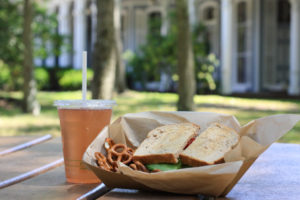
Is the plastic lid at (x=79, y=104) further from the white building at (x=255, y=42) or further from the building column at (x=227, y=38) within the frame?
the building column at (x=227, y=38)

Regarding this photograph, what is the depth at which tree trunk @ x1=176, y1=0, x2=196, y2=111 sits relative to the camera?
776 cm

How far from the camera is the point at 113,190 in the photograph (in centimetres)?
111

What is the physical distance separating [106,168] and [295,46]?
1292 cm

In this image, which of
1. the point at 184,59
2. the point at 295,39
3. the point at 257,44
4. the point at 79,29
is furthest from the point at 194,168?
the point at 79,29

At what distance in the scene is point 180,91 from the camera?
8023 millimetres

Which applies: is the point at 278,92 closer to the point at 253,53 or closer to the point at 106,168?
the point at 253,53

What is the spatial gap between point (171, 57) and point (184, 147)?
14.9m

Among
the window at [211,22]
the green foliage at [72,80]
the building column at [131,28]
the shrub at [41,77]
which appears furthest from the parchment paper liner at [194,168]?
the building column at [131,28]

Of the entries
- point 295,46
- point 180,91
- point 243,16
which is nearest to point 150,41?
point 243,16

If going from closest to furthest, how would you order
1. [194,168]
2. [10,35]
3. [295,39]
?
[194,168], [10,35], [295,39]

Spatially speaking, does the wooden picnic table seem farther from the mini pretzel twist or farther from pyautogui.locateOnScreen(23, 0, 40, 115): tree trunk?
pyautogui.locateOnScreen(23, 0, 40, 115): tree trunk

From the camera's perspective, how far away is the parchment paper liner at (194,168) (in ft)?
3.33

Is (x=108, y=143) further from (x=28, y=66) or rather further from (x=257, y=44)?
(x=257, y=44)

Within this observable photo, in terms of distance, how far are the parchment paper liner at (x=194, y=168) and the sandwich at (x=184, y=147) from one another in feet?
0.11
